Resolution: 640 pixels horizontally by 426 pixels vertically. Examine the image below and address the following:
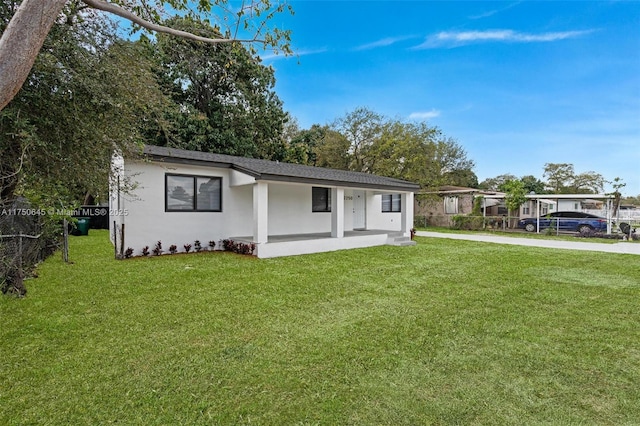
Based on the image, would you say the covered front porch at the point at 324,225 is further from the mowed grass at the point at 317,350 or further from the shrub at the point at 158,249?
the mowed grass at the point at 317,350

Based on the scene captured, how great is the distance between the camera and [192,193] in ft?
33.0

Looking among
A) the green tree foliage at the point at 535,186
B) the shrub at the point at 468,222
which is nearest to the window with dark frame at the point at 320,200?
the shrub at the point at 468,222

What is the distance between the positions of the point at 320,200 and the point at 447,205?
47.7 feet

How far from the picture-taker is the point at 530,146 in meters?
25.3

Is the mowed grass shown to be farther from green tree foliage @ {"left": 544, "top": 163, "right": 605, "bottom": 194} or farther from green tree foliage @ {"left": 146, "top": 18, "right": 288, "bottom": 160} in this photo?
green tree foliage @ {"left": 544, "top": 163, "right": 605, "bottom": 194}

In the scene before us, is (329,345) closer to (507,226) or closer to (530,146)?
(507,226)

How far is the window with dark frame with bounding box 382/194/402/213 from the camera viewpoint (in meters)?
16.5

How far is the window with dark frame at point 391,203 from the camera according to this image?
1652 centimetres

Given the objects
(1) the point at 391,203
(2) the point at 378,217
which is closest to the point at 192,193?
(2) the point at 378,217

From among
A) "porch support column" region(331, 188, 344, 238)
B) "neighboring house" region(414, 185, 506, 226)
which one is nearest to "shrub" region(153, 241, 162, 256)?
"porch support column" region(331, 188, 344, 238)

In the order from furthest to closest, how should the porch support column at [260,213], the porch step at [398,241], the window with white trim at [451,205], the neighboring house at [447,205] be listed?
the window with white trim at [451,205] < the neighboring house at [447,205] < the porch step at [398,241] < the porch support column at [260,213]

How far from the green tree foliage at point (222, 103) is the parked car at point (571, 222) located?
→ 16.8 meters

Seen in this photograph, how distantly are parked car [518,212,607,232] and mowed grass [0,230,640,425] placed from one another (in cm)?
1230

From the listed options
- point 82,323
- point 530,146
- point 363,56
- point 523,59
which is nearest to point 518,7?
point 523,59
